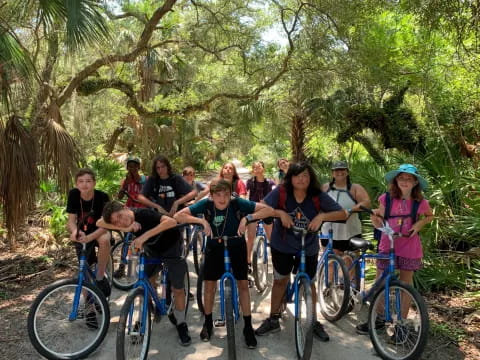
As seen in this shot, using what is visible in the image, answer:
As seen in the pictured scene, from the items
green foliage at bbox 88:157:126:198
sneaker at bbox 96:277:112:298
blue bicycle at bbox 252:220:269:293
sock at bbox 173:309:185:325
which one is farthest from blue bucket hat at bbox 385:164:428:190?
green foliage at bbox 88:157:126:198

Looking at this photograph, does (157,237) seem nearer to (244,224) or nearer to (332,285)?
(244,224)

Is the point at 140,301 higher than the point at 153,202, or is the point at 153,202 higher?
the point at 153,202

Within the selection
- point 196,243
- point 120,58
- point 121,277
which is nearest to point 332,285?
point 196,243

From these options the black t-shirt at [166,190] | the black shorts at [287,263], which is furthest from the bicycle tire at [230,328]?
the black t-shirt at [166,190]

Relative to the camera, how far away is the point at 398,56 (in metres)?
7.77

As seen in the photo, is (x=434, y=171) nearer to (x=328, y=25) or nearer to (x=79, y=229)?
(x=328, y=25)

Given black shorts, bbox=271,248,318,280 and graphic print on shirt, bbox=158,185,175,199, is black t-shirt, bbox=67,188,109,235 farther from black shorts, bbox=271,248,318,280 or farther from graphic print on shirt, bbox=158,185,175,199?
black shorts, bbox=271,248,318,280

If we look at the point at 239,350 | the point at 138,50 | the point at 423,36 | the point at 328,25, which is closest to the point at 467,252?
the point at 239,350

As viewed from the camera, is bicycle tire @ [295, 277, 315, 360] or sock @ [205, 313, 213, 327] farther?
sock @ [205, 313, 213, 327]

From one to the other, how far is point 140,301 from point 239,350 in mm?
1117

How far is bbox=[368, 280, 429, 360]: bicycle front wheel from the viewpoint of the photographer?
3.37 m

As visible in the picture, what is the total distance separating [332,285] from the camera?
4598mm

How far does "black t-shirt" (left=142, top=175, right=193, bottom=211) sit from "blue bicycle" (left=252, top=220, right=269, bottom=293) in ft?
4.16

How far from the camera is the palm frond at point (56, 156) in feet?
19.4
